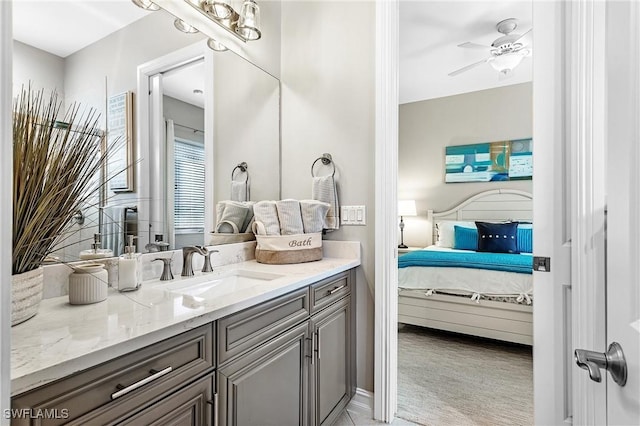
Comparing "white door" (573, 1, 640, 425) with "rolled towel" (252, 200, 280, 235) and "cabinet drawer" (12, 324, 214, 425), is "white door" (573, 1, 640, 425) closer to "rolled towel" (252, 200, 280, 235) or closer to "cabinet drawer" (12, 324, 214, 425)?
"cabinet drawer" (12, 324, 214, 425)

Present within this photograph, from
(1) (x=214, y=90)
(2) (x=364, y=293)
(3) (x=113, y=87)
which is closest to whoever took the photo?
(3) (x=113, y=87)

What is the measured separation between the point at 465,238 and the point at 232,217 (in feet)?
10.8

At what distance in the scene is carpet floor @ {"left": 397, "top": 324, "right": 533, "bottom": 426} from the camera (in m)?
1.90

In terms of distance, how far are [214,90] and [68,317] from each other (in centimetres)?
135

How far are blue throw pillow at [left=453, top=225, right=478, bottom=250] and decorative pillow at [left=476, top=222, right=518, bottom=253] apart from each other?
0.69 ft

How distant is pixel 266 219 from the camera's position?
186 cm

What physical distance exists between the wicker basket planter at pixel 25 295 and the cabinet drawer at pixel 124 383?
31cm

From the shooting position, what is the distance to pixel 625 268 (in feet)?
1.66

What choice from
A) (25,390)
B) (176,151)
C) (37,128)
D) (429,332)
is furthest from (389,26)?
(429,332)

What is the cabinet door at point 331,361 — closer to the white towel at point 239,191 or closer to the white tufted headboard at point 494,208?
the white towel at point 239,191

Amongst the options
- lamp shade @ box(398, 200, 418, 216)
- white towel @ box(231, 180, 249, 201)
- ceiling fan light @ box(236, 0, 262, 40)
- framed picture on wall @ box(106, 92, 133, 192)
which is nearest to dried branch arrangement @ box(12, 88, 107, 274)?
framed picture on wall @ box(106, 92, 133, 192)

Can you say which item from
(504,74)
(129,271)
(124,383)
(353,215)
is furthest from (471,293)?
(124,383)

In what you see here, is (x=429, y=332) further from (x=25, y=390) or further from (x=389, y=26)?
(x=25, y=390)

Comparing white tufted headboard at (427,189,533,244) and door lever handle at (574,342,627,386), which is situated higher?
white tufted headboard at (427,189,533,244)
